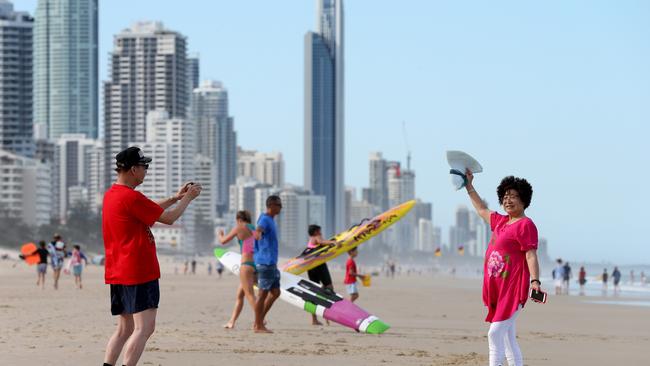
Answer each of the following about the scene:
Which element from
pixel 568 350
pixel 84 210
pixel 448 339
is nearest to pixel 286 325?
pixel 448 339

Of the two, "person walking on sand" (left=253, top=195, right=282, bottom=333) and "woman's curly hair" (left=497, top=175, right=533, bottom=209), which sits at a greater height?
"woman's curly hair" (left=497, top=175, right=533, bottom=209)

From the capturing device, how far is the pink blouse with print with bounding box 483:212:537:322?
709 cm

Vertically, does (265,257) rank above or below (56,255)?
above

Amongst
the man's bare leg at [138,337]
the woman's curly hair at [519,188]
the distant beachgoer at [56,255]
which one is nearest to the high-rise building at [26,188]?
the distant beachgoer at [56,255]

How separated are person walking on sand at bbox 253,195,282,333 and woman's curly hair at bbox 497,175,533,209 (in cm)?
522

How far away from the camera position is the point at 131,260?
6.77 metres

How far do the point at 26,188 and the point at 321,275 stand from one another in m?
164

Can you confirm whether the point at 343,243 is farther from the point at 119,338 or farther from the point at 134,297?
the point at 134,297

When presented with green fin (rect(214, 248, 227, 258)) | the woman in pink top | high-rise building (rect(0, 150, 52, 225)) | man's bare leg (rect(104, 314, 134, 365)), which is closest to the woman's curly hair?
the woman in pink top

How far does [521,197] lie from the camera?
721cm

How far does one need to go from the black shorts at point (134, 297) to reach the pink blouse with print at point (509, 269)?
6.60 feet

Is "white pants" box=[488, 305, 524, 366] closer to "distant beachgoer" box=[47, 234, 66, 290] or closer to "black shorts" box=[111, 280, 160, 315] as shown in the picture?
"black shorts" box=[111, 280, 160, 315]

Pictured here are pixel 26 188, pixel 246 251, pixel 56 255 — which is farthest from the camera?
pixel 26 188

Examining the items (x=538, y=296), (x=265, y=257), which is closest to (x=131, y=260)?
(x=538, y=296)
